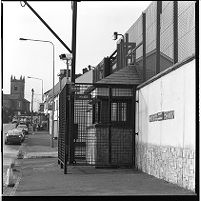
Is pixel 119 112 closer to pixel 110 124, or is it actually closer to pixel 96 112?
pixel 110 124

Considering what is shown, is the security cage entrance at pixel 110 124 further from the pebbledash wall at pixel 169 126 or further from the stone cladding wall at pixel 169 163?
the stone cladding wall at pixel 169 163

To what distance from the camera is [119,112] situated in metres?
16.6

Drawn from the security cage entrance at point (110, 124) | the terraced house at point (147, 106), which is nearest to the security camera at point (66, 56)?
the terraced house at point (147, 106)

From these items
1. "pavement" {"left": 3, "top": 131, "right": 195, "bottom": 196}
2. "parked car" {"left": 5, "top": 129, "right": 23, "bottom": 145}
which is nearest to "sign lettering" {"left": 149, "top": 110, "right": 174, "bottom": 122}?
"pavement" {"left": 3, "top": 131, "right": 195, "bottom": 196}

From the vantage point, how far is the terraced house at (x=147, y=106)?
1041 cm

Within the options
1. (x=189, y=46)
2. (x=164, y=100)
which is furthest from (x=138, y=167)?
(x=189, y=46)

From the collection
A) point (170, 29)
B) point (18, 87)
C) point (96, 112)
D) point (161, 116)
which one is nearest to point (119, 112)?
point (96, 112)

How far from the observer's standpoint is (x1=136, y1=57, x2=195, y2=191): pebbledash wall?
10.1 meters

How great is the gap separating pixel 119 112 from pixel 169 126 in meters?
5.00

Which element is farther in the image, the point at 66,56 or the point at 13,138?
the point at 13,138

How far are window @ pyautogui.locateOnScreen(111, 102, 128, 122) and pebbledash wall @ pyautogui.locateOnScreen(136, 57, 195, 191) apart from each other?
1124 millimetres

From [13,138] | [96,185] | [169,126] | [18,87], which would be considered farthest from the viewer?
[18,87]

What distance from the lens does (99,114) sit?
55.8 feet
